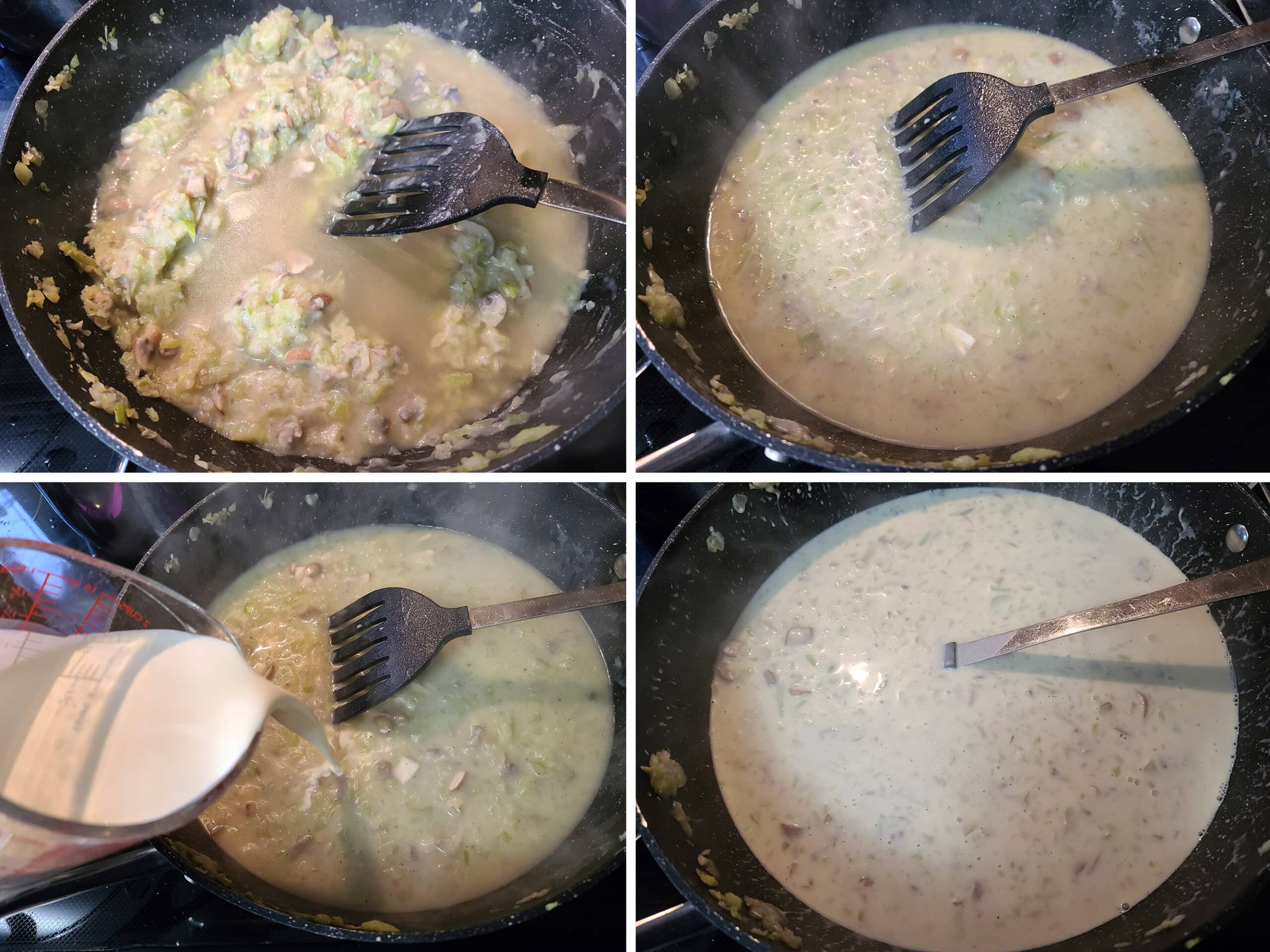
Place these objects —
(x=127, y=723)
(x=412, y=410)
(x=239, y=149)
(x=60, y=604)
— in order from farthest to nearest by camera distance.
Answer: (x=239, y=149)
(x=412, y=410)
(x=60, y=604)
(x=127, y=723)

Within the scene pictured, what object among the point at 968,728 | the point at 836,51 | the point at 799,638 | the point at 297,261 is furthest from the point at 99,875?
the point at 836,51

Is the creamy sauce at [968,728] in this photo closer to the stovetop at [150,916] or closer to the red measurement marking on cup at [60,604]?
the stovetop at [150,916]

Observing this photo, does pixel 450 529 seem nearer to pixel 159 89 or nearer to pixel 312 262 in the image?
pixel 312 262

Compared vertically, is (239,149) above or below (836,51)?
below

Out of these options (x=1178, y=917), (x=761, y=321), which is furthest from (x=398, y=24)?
(x=1178, y=917)

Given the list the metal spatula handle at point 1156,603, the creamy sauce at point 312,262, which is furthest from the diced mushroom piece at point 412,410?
the metal spatula handle at point 1156,603

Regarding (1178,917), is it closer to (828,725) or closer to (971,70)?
(828,725)

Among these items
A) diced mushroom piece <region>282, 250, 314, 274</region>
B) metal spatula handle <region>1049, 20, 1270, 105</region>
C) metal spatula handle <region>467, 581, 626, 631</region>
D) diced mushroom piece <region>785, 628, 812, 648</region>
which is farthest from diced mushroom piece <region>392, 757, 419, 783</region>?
metal spatula handle <region>1049, 20, 1270, 105</region>
